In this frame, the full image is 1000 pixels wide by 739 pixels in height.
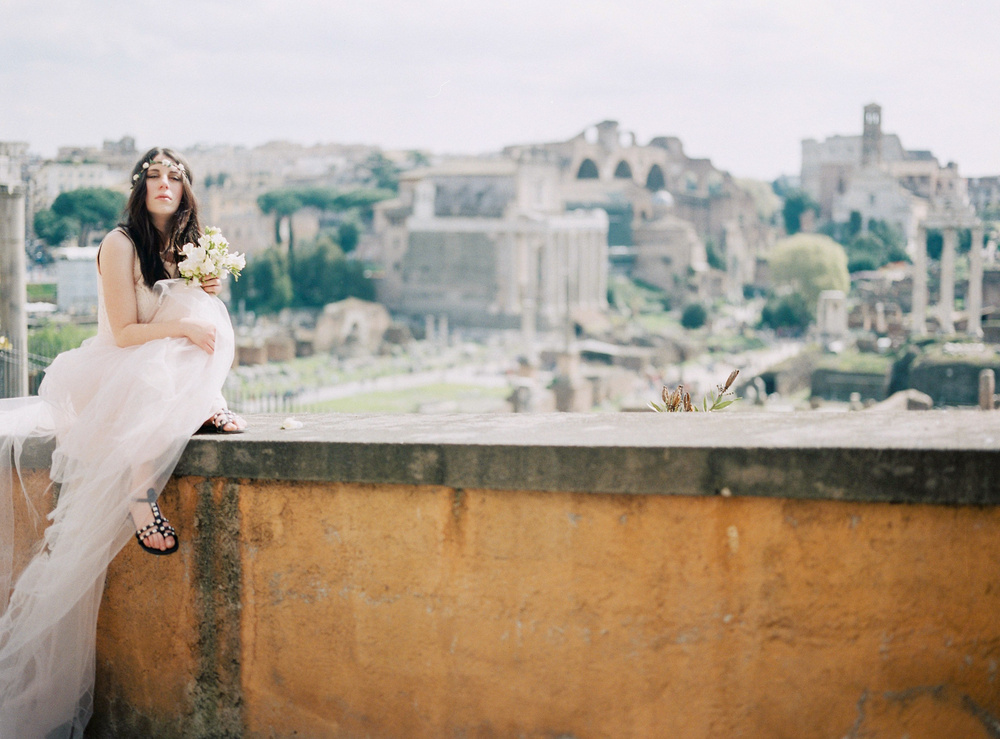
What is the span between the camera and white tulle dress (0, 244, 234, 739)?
135 centimetres

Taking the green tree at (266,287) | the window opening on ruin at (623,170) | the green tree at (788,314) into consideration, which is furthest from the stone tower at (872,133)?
the green tree at (266,287)

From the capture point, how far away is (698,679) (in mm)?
1149

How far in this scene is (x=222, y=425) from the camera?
1.41 m

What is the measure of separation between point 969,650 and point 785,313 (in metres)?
37.4

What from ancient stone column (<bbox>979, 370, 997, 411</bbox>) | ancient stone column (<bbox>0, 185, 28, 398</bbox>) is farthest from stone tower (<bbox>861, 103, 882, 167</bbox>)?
ancient stone column (<bbox>0, 185, 28, 398</bbox>)

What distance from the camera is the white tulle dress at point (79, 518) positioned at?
1.35 m

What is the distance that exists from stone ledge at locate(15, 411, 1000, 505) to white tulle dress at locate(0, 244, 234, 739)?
5 cm

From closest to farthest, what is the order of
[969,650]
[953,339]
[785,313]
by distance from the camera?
[969,650] < [953,339] < [785,313]

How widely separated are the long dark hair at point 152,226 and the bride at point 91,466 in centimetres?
4

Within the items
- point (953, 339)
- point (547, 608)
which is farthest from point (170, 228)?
point (953, 339)

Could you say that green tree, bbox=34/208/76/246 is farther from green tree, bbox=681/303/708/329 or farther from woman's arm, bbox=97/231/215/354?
green tree, bbox=681/303/708/329

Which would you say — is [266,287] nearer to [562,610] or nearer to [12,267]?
[12,267]

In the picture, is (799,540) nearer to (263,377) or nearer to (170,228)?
(170,228)

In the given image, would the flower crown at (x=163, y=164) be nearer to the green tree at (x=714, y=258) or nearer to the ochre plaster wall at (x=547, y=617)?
the ochre plaster wall at (x=547, y=617)
